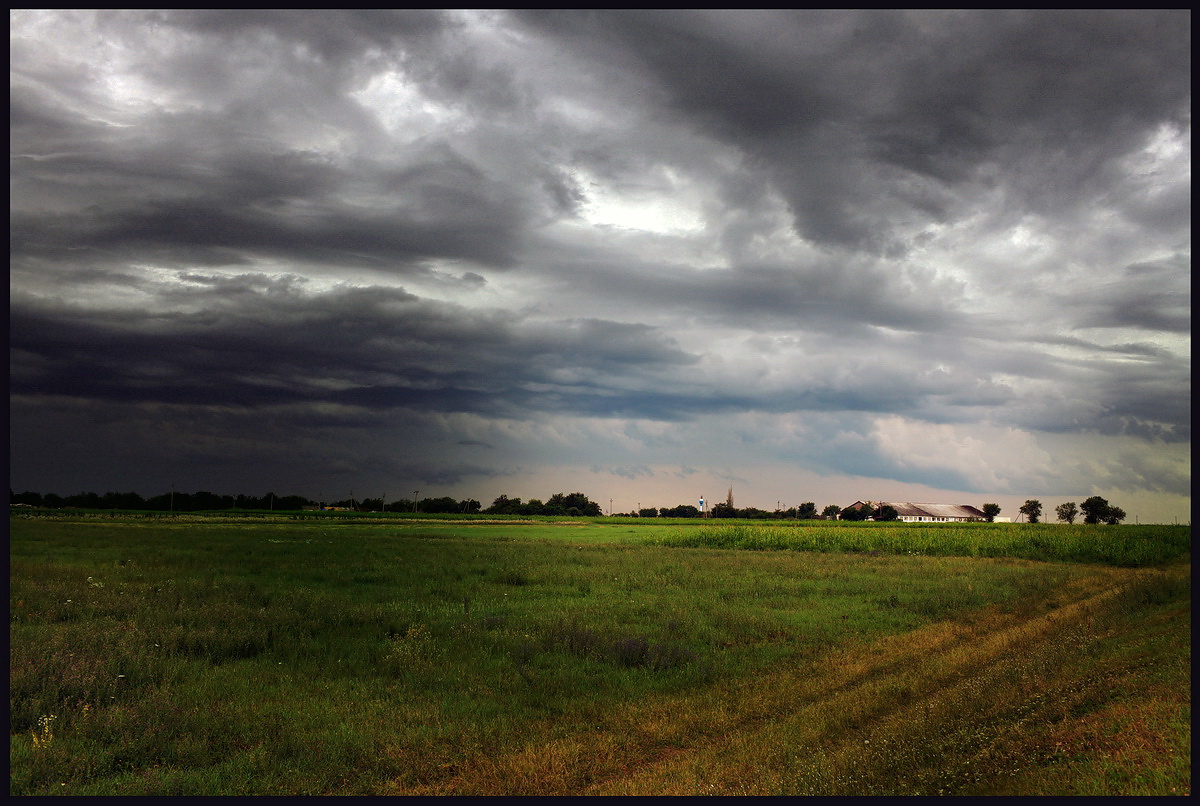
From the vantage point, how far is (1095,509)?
130125 millimetres

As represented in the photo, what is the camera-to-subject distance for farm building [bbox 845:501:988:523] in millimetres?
157250

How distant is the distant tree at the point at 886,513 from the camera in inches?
5792

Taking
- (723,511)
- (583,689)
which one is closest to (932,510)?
(723,511)

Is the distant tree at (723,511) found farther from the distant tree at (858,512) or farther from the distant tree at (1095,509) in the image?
the distant tree at (1095,509)

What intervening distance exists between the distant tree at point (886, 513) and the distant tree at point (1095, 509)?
1326 inches

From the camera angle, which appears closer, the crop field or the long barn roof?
the crop field

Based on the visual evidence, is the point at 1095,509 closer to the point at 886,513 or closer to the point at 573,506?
the point at 886,513

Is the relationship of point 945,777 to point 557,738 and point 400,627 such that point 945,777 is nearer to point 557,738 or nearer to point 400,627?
point 557,738

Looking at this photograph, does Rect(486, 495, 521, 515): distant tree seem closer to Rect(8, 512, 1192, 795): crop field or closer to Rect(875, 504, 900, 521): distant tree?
Rect(875, 504, 900, 521): distant tree

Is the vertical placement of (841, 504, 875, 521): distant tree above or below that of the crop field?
below

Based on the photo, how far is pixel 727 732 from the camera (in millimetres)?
10820

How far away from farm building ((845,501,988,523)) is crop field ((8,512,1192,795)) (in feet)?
472

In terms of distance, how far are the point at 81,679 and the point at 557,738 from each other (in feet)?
27.9

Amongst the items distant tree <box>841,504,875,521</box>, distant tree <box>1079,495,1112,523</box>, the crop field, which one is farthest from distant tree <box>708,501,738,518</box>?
the crop field
